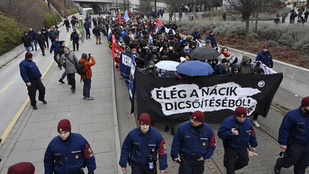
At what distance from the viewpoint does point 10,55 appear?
16312mm

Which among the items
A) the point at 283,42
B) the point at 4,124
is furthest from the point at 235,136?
the point at 283,42

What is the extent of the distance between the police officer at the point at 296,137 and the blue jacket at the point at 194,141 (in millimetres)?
1501

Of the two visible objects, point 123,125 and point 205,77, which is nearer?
point 205,77

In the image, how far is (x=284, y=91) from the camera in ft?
31.9

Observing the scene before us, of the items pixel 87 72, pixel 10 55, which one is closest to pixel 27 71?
pixel 87 72

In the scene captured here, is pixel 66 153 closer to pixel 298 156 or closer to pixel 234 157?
pixel 234 157

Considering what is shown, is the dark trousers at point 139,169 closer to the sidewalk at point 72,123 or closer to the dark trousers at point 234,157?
the sidewalk at point 72,123

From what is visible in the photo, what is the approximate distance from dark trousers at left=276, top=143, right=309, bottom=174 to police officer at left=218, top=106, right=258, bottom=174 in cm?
83

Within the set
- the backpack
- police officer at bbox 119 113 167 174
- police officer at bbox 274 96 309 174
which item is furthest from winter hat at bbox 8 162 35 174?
the backpack

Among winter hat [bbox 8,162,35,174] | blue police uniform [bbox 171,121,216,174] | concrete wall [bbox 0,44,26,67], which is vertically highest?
concrete wall [bbox 0,44,26,67]

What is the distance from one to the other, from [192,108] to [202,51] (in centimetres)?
Answer: 250

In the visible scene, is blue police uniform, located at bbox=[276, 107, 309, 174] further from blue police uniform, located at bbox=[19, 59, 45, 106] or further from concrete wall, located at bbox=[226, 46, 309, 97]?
blue police uniform, located at bbox=[19, 59, 45, 106]

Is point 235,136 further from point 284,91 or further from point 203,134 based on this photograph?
point 284,91

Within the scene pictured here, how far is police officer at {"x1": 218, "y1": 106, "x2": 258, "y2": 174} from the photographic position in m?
3.89
